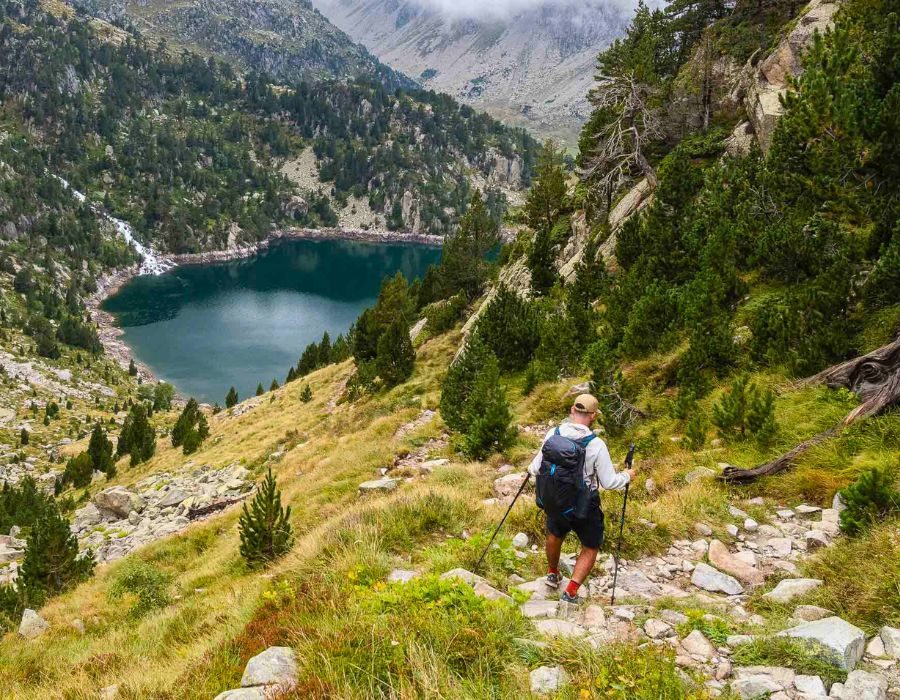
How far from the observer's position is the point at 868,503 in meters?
6.16

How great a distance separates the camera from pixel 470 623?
190 inches

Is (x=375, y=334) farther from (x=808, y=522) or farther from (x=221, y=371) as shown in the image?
(x=221, y=371)

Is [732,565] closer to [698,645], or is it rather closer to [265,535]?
[698,645]

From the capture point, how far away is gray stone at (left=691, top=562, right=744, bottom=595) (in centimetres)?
607

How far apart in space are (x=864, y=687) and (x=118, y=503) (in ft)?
96.2

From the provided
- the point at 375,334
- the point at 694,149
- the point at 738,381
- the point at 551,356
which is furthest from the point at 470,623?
the point at 375,334

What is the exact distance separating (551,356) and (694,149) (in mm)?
14083

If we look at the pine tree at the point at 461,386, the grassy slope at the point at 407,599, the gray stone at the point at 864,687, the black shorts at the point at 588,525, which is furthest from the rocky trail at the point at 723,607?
the pine tree at the point at 461,386

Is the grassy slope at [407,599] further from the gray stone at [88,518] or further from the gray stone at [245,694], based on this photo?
the gray stone at [88,518]

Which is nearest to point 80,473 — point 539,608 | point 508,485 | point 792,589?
point 508,485

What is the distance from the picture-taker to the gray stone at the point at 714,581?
607cm

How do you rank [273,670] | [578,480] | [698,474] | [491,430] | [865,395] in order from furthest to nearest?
[491,430], [698,474], [865,395], [578,480], [273,670]

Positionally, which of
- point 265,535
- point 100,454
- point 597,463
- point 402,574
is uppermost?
point 597,463

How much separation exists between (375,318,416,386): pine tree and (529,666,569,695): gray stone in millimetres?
26723
